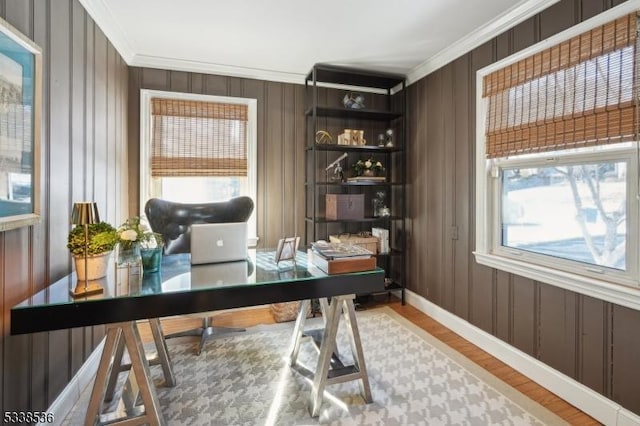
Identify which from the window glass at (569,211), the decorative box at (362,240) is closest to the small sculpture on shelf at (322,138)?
the decorative box at (362,240)

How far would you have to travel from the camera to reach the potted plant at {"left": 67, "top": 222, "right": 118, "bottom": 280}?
1.37 meters

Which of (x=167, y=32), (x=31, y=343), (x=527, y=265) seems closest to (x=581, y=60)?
(x=527, y=265)

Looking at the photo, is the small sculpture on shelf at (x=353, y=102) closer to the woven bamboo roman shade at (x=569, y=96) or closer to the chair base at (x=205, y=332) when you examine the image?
the woven bamboo roman shade at (x=569, y=96)

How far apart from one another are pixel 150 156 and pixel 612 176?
3.53 m

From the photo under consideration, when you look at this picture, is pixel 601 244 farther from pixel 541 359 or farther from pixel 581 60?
pixel 581 60

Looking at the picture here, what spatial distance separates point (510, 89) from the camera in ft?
7.26

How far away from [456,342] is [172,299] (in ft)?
7.40

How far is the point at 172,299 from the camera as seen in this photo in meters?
1.26

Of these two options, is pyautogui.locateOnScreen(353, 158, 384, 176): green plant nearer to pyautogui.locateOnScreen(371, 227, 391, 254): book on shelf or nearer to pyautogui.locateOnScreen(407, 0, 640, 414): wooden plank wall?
pyautogui.locateOnScreen(407, 0, 640, 414): wooden plank wall

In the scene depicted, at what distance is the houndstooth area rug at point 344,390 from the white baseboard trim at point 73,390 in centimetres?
6

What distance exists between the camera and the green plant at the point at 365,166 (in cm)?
333

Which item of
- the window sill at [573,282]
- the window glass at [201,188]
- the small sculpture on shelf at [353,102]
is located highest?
the small sculpture on shelf at [353,102]

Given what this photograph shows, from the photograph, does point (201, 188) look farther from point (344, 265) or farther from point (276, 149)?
point (344, 265)

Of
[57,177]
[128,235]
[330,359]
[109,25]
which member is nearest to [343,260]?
[330,359]
